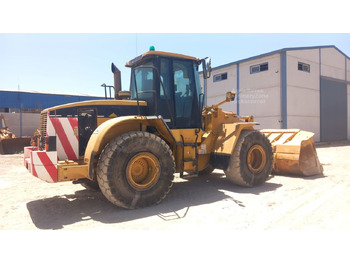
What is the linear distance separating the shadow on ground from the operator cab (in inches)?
55.1

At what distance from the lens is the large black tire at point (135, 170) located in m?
3.98

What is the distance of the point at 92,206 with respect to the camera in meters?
4.51

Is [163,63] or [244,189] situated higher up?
[163,63]

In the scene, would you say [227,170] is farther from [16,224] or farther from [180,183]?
[16,224]

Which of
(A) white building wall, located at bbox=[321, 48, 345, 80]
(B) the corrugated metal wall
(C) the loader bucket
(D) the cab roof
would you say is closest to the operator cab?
(D) the cab roof

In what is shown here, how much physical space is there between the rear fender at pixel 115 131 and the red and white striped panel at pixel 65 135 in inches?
16.5

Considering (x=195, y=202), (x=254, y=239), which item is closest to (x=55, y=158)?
(x=195, y=202)

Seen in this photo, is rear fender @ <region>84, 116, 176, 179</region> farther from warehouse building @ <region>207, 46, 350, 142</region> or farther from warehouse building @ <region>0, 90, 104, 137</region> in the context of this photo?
warehouse building @ <region>0, 90, 104, 137</region>

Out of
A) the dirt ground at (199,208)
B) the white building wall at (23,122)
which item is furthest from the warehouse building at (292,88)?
the white building wall at (23,122)

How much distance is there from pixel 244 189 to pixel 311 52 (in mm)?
16447

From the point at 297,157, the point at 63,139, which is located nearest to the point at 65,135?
the point at 63,139

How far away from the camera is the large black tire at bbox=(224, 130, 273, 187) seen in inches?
217

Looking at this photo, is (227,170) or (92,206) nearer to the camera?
(92,206)

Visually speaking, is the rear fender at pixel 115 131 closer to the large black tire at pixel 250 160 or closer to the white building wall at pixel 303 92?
the large black tire at pixel 250 160
